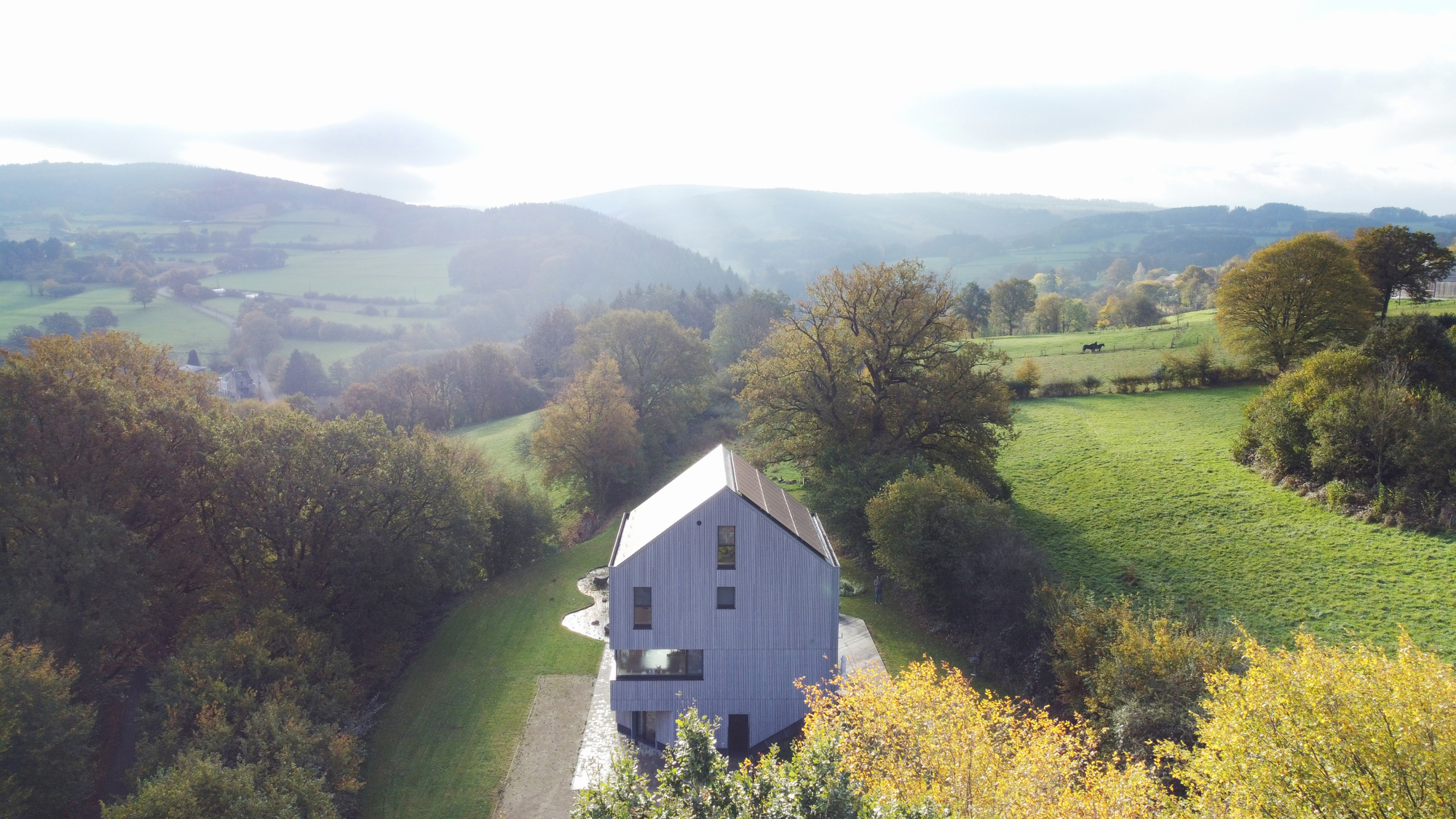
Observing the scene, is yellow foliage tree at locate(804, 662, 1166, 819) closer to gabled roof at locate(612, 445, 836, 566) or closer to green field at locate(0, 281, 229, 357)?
gabled roof at locate(612, 445, 836, 566)

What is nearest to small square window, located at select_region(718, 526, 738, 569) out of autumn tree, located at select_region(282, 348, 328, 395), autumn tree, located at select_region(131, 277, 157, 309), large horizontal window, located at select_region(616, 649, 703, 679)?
large horizontal window, located at select_region(616, 649, 703, 679)

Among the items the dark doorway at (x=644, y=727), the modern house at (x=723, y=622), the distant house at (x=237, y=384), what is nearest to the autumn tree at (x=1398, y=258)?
the modern house at (x=723, y=622)

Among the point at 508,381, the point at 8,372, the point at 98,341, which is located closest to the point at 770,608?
the point at 8,372

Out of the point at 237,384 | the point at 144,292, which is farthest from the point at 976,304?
the point at 144,292

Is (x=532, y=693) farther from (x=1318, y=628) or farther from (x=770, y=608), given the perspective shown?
(x=1318, y=628)

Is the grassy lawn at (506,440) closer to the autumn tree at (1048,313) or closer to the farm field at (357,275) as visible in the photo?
the farm field at (357,275)
